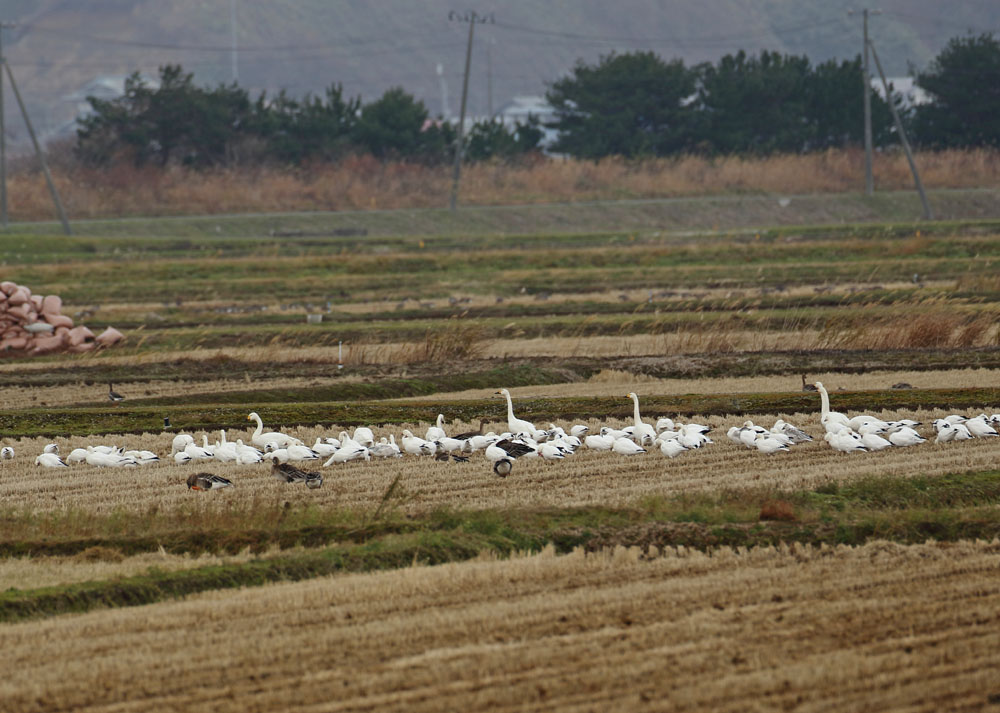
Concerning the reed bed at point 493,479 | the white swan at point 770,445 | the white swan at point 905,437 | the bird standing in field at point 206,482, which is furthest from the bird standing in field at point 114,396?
the white swan at point 905,437

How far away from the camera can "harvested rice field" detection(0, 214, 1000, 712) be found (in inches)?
388

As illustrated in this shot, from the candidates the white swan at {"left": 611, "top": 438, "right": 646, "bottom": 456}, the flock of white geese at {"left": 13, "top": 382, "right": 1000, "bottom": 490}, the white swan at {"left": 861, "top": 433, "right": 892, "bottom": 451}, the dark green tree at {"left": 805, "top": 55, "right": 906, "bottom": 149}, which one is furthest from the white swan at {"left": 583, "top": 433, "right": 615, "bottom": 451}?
the dark green tree at {"left": 805, "top": 55, "right": 906, "bottom": 149}

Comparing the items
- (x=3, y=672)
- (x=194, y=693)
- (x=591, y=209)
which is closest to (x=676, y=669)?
(x=194, y=693)

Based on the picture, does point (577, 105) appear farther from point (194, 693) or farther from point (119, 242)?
point (194, 693)

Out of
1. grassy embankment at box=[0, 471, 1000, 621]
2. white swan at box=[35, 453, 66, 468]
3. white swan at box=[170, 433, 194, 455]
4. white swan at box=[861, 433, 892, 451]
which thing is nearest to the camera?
grassy embankment at box=[0, 471, 1000, 621]

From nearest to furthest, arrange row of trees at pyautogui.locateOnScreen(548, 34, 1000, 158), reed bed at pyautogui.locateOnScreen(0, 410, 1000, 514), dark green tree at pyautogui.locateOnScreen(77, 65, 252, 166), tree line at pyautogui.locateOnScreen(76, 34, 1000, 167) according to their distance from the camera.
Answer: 1. reed bed at pyautogui.locateOnScreen(0, 410, 1000, 514)
2. dark green tree at pyautogui.locateOnScreen(77, 65, 252, 166)
3. tree line at pyautogui.locateOnScreen(76, 34, 1000, 167)
4. row of trees at pyautogui.locateOnScreen(548, 34, 1000, 158)

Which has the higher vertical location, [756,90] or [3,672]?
[756,90]

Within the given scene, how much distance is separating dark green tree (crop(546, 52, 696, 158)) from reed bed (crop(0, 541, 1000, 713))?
87.5m

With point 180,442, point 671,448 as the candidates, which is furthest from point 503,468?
point 180,442

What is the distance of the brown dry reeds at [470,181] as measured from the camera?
82.9m

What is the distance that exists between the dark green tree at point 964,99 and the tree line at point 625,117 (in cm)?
9

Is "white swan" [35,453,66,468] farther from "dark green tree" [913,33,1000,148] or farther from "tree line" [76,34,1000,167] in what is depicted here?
"dark green tree" [913,33,1000,148]

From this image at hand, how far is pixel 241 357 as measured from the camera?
109 ft

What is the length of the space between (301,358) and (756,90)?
73476 millimetres
